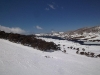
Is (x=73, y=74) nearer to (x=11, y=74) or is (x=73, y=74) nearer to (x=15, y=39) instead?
(x=11, y=74)

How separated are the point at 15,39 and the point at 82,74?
17008 mm

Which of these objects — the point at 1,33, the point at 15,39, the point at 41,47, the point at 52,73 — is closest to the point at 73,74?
the point at 52,73

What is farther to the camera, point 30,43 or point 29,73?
point 30,43

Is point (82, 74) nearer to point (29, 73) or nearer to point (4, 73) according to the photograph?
point (29, 73)

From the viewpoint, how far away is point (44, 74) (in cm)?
743

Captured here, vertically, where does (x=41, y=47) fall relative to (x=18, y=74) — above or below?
above

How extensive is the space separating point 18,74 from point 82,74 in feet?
19.9

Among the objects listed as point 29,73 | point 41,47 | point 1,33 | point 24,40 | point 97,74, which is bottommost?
point 97,74

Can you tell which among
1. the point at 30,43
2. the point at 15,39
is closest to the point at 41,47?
the point at 30,43

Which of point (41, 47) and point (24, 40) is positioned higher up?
point (24, 40)

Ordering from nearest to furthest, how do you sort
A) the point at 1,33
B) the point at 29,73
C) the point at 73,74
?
the point at 29,73
the point at 73,74
the point at 1,33

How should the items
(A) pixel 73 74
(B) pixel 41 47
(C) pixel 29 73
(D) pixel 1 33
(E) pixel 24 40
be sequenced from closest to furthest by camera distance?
1. (C) pixel 29 73
2. (A) pixel 73 74
3. (B) pixel 41 47
4. (E) pixel 24 40
5. (D) pixel 1 33

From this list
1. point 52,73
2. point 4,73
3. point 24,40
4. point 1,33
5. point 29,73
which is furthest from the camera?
point 1,33

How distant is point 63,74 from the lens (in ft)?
26.3
